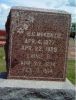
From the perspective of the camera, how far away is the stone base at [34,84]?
782 cm

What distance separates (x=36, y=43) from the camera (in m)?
8.16

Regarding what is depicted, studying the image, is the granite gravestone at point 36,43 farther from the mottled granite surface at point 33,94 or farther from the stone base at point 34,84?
the mottled granite surface at point 33,94

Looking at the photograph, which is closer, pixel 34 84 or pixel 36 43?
pixel 34 84

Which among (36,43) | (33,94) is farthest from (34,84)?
(36,43)

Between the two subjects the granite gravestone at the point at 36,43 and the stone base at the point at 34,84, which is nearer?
the stone base at the point at 34,84

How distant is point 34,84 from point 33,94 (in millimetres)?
263

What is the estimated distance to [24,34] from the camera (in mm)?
8125

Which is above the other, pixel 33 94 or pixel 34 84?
pixel 34 84

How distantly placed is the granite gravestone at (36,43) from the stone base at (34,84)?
13 cm

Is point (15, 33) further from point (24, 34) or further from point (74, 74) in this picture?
point (74, 74)

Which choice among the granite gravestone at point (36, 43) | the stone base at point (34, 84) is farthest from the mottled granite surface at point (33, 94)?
the granite gravestone at point (36, 43)

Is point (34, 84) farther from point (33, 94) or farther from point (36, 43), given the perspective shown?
point (36, 43)

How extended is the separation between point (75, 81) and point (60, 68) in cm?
235

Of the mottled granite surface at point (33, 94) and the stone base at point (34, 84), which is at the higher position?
the stone base at point (34, 84)
